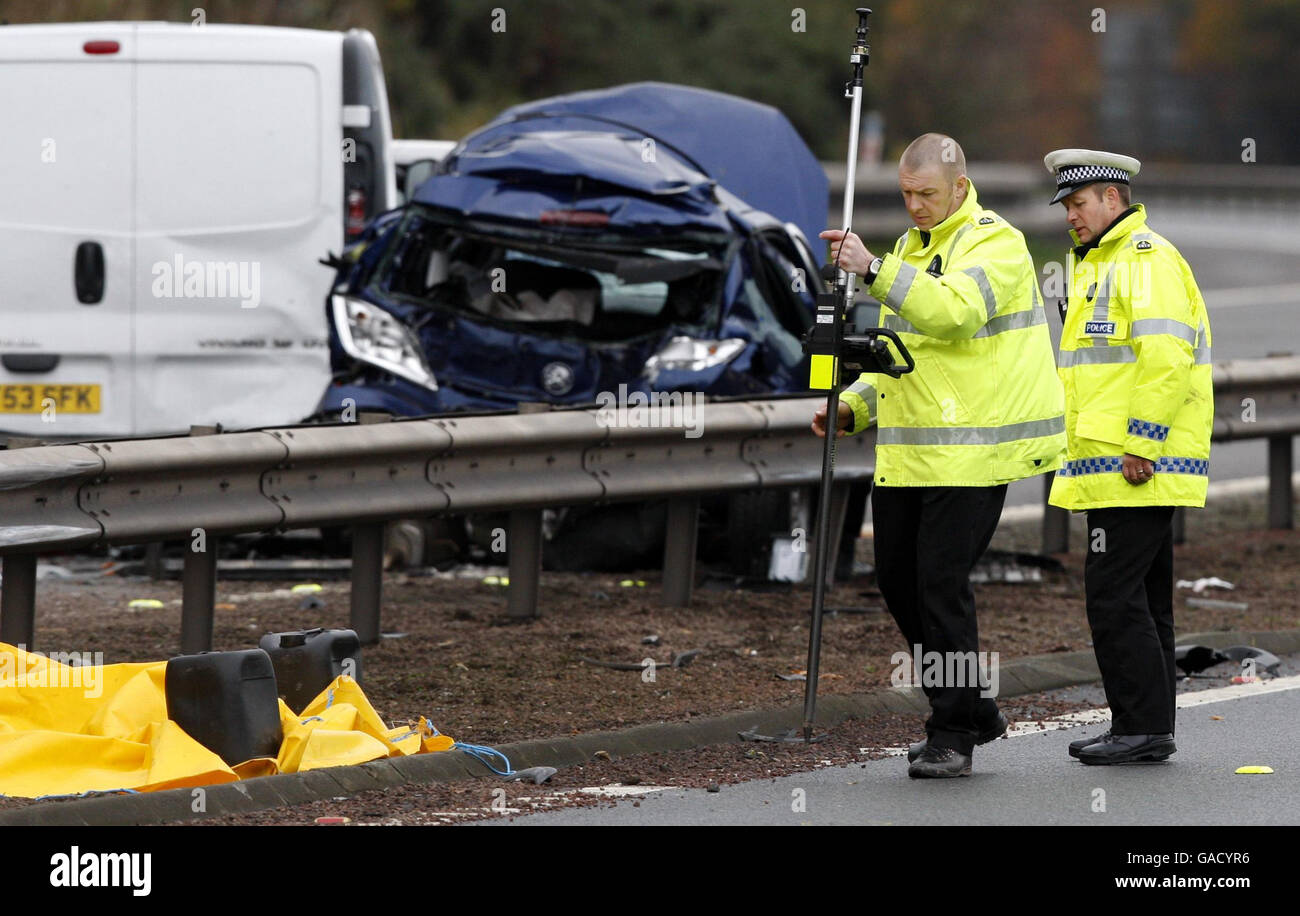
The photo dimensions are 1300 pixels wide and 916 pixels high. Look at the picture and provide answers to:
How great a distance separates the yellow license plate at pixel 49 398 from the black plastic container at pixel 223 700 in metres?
4.94

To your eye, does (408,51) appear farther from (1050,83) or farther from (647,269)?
(1050,83)

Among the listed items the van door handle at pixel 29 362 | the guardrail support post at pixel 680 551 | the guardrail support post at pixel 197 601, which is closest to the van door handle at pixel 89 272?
the van door handle at pixel 29 362

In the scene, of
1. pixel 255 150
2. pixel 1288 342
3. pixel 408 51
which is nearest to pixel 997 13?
pixel 408 51

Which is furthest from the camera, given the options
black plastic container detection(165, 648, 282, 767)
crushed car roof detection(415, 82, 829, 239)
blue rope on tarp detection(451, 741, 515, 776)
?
crushed car roof detection(415, 82, 829, 239)

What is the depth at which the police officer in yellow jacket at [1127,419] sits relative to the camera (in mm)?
6523

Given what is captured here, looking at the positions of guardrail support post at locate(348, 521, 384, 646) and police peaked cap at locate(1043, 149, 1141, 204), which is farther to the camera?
guardrail support post at locate(348, 521, 384, 646)

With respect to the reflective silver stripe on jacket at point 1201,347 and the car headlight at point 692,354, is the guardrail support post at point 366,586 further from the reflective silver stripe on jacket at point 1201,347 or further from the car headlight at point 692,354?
the reflective silver stripe on jacket at point 1201,347

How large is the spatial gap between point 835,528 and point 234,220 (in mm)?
3351

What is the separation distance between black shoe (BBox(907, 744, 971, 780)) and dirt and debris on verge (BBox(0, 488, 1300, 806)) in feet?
1.72

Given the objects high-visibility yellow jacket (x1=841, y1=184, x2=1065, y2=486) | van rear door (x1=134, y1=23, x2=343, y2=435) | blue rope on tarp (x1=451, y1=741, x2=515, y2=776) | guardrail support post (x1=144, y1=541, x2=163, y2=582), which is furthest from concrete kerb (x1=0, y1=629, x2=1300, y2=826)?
van rear door (x1=134, y1=23, x2=343, y2=435)

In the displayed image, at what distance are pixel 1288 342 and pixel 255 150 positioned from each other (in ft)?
47.6

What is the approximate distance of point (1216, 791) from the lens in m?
6.23

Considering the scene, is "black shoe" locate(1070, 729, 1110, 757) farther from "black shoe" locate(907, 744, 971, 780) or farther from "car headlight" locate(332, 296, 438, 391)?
"car headlight" locate(332, 296, 438, 391)

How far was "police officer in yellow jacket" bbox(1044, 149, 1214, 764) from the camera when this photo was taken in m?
6.52
